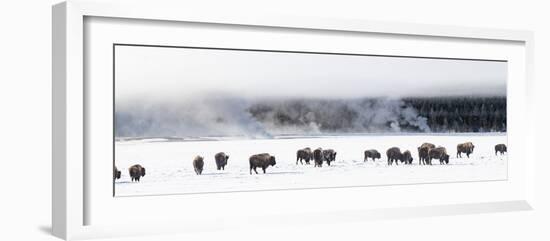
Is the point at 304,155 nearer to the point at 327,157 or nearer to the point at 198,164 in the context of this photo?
the point at 327,157

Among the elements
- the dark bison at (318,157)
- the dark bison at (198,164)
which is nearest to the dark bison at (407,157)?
the dark bison at (318,157)

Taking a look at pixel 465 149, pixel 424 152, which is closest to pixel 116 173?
pixel 424 152

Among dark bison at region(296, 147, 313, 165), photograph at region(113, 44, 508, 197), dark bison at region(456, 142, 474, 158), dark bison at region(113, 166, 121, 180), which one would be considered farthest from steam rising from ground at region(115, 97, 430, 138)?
dark bison at region(456, 142, 474, 158)

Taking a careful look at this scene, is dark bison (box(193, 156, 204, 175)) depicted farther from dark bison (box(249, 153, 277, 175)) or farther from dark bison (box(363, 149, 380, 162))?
dark bison (box(363, 149, 380, 162))

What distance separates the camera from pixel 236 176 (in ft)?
22.2

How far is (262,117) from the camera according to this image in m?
6.82

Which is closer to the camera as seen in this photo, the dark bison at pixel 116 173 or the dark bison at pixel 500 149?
the dark bison at pixel 116 173

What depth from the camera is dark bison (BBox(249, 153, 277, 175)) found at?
6.81 metres

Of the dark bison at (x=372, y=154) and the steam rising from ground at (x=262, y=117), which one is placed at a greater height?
the steam rising from ground at (x=262, y=117)

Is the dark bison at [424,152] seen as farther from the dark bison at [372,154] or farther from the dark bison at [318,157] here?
the dark bison at [318,157]

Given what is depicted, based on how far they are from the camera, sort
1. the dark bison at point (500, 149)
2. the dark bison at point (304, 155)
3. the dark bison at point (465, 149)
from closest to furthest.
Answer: the dark bison at point (304, 155) < the dark bison at point (465, 149) < the dark bison at point (500, 149)

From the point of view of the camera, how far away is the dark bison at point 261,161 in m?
6.81

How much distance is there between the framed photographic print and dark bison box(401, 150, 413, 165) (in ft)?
0.08

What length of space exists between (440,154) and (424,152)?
16cm
